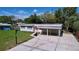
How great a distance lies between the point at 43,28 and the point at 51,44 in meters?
0.23

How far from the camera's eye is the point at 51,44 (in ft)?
10.0

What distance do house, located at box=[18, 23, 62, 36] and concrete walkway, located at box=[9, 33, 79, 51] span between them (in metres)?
0.08

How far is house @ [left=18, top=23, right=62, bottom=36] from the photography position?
3051 mm

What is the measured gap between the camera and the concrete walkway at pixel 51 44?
304 cm

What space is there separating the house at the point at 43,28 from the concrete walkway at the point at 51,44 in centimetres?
8

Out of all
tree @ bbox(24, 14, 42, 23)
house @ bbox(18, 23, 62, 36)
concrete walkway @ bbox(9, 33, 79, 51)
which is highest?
tree @ bbox(24, 14, 42, 23)

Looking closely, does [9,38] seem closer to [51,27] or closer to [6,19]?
[6,19]

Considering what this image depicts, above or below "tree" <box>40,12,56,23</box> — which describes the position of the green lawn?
below

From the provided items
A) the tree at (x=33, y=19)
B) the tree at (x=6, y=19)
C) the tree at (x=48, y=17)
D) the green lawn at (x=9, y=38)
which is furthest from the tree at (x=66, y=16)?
the tree at (x=6, y=19)

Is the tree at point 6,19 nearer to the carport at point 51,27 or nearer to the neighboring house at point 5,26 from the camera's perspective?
the neighboring house at point 5,26

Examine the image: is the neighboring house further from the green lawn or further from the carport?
the carport

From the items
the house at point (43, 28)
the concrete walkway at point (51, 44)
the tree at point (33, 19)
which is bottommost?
the concrete walkway at point (51, 44)

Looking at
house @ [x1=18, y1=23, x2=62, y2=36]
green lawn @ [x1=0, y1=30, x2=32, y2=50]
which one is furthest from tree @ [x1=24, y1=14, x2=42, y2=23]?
green lawn @ [x1=0, y1=30, x2=32, y2=50]
